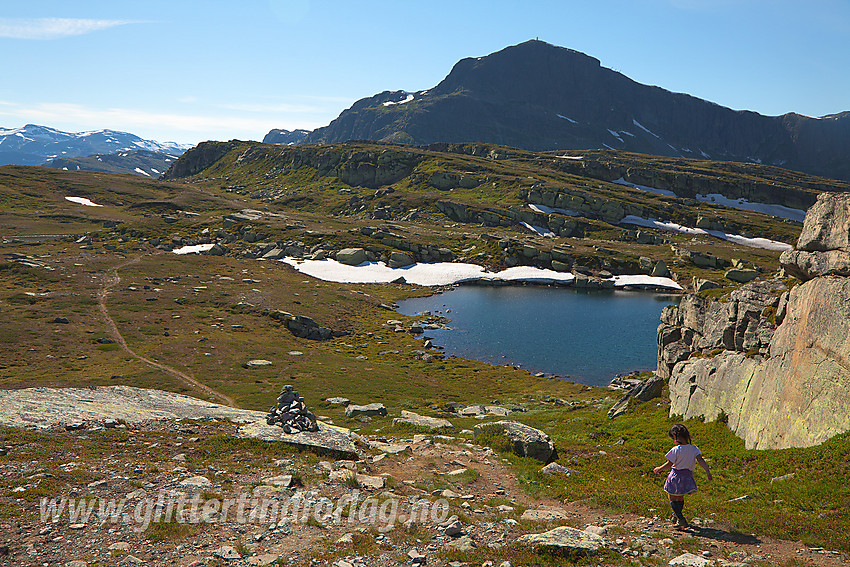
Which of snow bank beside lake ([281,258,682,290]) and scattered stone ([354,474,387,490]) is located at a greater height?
scattered stone ([354,474,387,490])

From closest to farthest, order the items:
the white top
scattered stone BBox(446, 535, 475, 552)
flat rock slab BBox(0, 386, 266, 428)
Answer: scattered stone BBox(446, 535, 475, 552) → the white top → flat rock slab BBox(0, 386, 266, 428)

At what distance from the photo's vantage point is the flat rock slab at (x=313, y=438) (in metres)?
22.3

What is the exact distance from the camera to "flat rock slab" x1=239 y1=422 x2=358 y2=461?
877 inches

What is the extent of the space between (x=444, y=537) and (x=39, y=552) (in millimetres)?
10541

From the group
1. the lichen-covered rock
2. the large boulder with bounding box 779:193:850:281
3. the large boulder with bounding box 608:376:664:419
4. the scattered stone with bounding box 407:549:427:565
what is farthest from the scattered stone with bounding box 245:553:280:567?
the large boulder with bounding box 608:376:664:419

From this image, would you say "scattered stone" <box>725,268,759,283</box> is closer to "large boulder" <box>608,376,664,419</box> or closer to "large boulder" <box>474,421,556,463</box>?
"large boulder" <box>608,376,664,419</box>

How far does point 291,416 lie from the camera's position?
26125 mm

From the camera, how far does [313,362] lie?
197 ft

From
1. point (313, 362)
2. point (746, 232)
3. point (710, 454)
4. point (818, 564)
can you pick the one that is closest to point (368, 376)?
point (313, 362)

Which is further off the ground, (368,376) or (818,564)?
(818,564)

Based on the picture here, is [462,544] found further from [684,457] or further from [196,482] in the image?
[196,482]

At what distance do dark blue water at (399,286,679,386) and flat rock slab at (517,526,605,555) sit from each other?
5018 cm

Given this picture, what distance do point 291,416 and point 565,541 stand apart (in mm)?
17610

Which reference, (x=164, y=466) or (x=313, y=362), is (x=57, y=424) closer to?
(x=164, y=466)
